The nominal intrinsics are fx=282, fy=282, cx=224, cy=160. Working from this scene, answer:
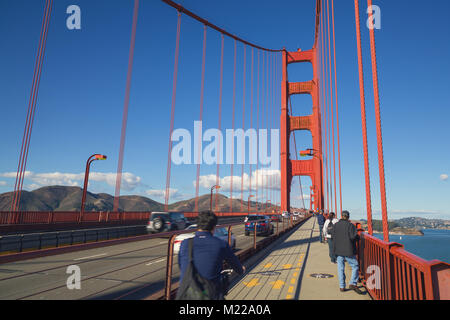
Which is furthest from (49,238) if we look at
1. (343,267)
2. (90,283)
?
(343,267)

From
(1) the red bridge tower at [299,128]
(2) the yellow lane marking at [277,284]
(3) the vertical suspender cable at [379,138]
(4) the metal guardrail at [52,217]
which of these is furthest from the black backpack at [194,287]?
(1) the red bridge tower at [299,128]

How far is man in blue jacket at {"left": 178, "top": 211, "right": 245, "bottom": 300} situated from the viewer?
99.6 inches

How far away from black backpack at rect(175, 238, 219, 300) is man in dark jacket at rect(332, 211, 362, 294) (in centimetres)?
378

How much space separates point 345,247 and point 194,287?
157 inches

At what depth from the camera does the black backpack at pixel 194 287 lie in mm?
2420

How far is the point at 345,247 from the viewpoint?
17.8 ft

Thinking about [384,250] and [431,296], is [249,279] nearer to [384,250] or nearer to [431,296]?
[384,250]

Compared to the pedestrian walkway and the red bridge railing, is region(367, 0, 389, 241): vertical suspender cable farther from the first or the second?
the pedestrian walkway

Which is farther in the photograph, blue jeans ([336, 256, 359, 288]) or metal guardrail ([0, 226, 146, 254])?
metal guardrail ([0, 226, 146, 254])

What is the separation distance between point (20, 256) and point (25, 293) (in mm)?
4669

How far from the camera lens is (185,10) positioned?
29516mm

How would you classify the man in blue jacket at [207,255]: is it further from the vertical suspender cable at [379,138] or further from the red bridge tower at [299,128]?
the red bridge tower at [299,128]

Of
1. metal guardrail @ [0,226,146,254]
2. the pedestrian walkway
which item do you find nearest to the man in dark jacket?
the pedestrian walkway
